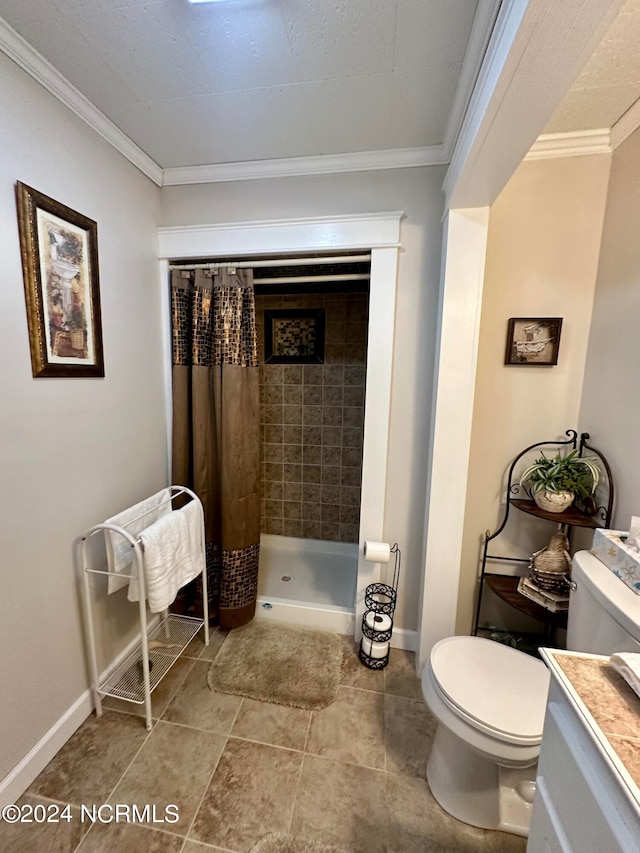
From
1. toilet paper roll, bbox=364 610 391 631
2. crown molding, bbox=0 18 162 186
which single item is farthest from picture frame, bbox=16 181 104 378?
toilet paper roll, bbox=364 610 391 631

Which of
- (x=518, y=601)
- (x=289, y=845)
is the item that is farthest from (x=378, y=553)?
(x=289, y=845)

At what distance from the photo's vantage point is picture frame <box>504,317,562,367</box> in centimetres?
155

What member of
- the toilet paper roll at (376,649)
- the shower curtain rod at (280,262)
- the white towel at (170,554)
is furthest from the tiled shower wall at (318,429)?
the white towel at (170,554)

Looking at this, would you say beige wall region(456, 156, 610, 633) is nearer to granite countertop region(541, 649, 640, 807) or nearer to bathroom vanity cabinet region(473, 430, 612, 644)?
bathroom vanity cabinet region(473, 430, 612, 644)

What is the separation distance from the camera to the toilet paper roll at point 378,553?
66.5 inches

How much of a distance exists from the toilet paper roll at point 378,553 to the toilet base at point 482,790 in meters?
0.66

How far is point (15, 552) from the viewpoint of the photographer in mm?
1140

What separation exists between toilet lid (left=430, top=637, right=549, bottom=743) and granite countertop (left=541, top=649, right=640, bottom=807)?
48 cm

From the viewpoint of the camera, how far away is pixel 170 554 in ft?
4.73

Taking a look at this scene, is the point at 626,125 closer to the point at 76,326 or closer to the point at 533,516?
the point at 533,516

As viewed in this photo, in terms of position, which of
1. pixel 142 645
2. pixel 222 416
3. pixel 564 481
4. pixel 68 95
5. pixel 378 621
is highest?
pixel 68 95

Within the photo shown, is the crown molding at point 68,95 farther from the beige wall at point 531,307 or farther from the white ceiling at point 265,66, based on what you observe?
the beige wall at point 531,307

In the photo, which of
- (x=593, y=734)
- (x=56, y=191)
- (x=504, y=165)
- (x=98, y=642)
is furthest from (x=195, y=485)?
(x=504, y=165)

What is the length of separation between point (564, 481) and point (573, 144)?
1388 mm
